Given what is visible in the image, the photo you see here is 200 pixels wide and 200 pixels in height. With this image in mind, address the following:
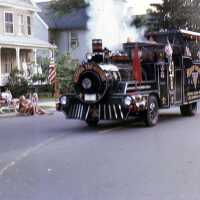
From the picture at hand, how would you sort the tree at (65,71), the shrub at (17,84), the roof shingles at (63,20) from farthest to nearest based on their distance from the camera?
1. the roof shingles at (63,20)
2. the shrub at (17,84)
3. the tree at (65,71)

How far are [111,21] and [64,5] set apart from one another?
26.2m

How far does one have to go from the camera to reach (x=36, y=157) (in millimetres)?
11117

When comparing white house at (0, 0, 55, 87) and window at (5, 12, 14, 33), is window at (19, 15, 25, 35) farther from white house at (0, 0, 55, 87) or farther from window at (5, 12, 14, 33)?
window at (5, 12, 14, 33)

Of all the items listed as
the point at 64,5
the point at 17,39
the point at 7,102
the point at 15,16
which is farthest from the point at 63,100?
the point at 64,5

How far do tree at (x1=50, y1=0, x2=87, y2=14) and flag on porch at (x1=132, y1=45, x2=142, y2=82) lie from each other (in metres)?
28.7

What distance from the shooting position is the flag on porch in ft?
53.0

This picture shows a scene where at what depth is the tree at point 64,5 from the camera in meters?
45.5

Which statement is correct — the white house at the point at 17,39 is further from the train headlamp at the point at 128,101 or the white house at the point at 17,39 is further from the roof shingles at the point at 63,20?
the train headlamp at the point at 128,101

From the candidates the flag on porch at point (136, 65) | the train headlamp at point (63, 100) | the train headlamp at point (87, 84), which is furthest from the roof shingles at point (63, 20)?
the train headlamp at point (87, 84)

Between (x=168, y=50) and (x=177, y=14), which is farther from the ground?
(x=177, y=14)

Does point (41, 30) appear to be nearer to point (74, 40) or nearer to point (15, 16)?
point (74, 40)

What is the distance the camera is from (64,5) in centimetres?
4612

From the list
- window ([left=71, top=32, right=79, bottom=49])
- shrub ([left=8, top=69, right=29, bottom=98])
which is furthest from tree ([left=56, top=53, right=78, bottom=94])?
A: window ([left=71, top=32, right=79, bottom=49])

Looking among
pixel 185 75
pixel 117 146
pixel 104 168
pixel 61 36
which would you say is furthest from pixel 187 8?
pixel 104 168
